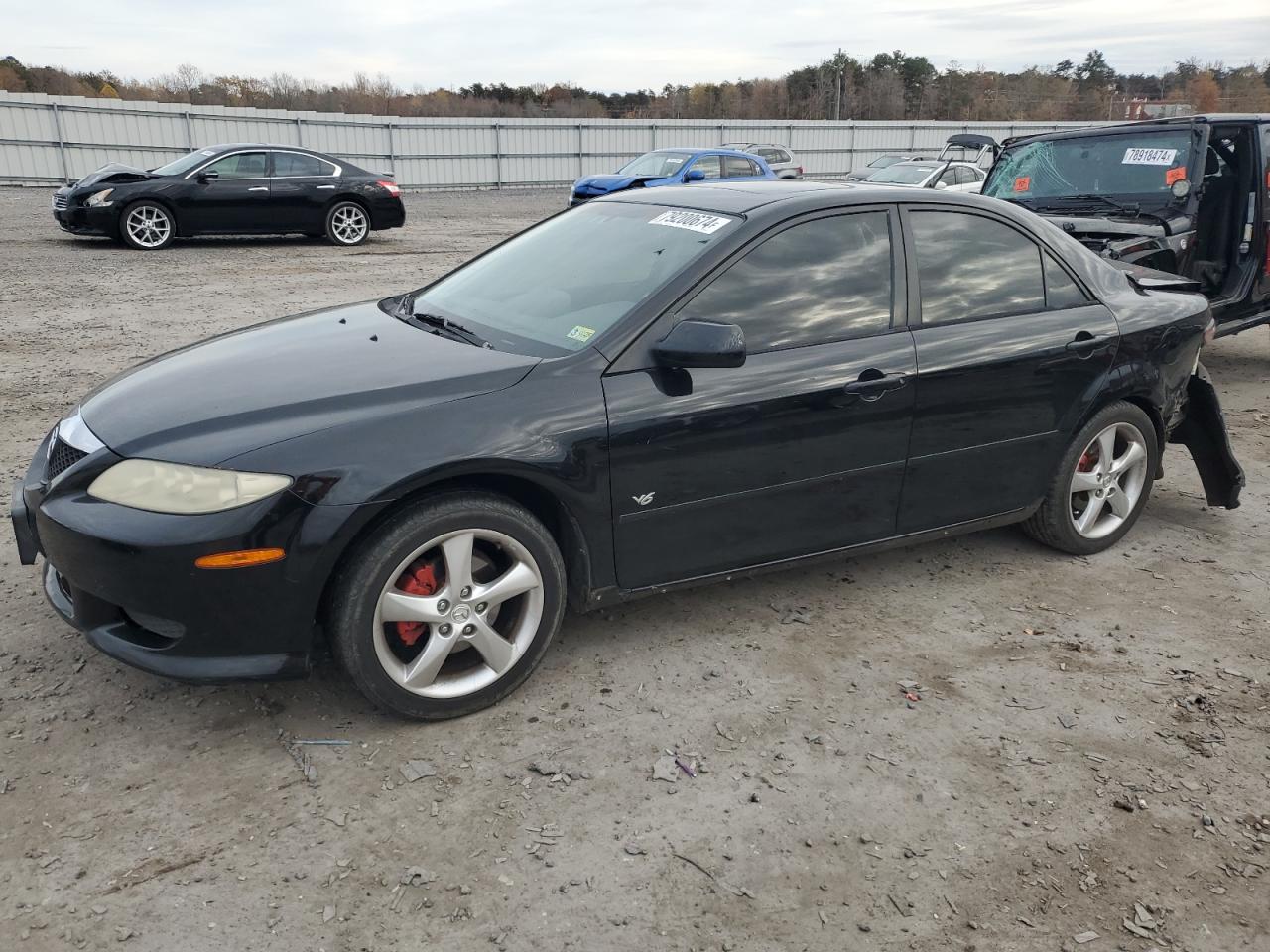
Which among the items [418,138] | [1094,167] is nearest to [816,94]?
[418,138]

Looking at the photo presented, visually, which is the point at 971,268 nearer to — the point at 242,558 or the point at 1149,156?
the point at 242,558

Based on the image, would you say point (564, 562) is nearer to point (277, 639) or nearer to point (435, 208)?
point (277, 639)

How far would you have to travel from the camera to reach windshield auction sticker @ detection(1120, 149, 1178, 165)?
748 centimetres

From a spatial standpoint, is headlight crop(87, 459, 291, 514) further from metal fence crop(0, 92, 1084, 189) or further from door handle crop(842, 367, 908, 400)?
metal fence crop(0, 92, 1084, 189)

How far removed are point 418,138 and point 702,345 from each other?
93.2ft

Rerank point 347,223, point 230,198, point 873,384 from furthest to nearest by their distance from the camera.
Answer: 1. point 347,223
2. point 230,198
3. point 873,384

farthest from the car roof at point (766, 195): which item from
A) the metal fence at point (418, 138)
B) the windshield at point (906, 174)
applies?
the metal fence at point (418, 138)

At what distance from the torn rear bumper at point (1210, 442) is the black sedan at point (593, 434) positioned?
373mm

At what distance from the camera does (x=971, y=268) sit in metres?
4.11

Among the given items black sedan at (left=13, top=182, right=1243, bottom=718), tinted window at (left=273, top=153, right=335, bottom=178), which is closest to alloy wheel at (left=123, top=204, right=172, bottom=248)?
tinted window at (left=273, top=153, right=335, bottom=178)

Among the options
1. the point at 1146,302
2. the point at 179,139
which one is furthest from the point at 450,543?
the point at 179,139

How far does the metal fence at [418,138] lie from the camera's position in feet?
79.3

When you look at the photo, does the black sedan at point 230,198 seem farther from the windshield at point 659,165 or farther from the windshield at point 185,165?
the windshield at point 659,165

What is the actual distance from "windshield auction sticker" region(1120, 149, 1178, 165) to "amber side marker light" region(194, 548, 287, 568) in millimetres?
7165
